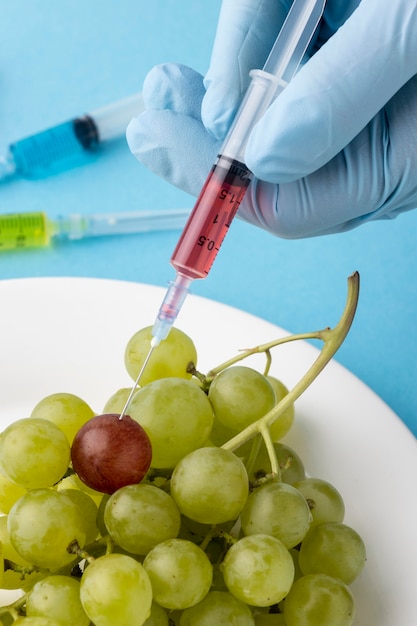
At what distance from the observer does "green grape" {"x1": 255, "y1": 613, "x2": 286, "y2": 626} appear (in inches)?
23.6

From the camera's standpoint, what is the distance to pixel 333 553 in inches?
23.8

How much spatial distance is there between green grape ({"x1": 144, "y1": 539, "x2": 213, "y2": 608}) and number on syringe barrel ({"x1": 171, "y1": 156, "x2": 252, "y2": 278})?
26cm

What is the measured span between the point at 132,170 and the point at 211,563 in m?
0.97

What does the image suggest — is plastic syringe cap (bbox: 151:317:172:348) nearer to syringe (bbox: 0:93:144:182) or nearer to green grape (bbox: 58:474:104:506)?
green grape (bbox: 58:474:104:506)

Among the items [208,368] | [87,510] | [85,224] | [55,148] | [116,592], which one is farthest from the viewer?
[55,148]

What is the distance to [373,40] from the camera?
0.67 metres

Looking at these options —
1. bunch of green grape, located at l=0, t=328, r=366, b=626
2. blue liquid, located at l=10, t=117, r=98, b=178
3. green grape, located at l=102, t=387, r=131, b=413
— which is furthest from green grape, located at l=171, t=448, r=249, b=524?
blue liquid, located at l=10, t=117, r=98, b=178

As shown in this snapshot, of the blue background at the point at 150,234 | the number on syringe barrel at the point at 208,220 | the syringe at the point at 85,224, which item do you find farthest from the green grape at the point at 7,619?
the syringe at the point at 85,224

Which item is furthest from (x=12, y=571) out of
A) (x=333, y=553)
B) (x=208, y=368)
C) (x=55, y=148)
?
(x=55, y=148)

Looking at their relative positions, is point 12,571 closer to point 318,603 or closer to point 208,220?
point 318,603

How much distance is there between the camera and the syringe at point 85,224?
1284 mm

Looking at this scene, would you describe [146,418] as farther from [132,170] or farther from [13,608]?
[132,170]

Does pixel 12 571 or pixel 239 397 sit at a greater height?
pixel 239 397

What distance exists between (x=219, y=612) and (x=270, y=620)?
8 cm
